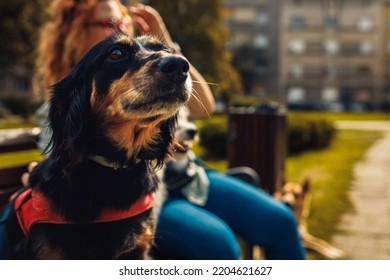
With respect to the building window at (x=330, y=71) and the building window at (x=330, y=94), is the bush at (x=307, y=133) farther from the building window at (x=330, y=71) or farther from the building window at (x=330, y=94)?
the building window at (x=330, y=94)

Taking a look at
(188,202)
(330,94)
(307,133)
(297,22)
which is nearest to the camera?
(188,202)

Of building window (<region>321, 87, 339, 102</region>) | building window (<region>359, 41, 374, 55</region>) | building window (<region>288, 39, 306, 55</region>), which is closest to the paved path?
building window (<region>288, 39, 306, 55</region>)

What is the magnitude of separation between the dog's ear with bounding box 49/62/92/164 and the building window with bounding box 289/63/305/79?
35.6 m

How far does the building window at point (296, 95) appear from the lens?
38.6m

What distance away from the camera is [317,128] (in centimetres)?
1149

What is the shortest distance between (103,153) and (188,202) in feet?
2.51

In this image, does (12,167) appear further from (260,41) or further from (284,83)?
(284,83)

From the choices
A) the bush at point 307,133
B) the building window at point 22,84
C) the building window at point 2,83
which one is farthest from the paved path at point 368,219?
the building window at point 22,84

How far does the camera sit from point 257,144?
15.5 feet

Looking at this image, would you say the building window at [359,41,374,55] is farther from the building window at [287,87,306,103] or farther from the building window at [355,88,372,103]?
the building window at [287,87,306,103]

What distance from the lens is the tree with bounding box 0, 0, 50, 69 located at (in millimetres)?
18297

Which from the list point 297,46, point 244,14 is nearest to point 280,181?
point 244,14

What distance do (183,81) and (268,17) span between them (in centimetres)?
3108
